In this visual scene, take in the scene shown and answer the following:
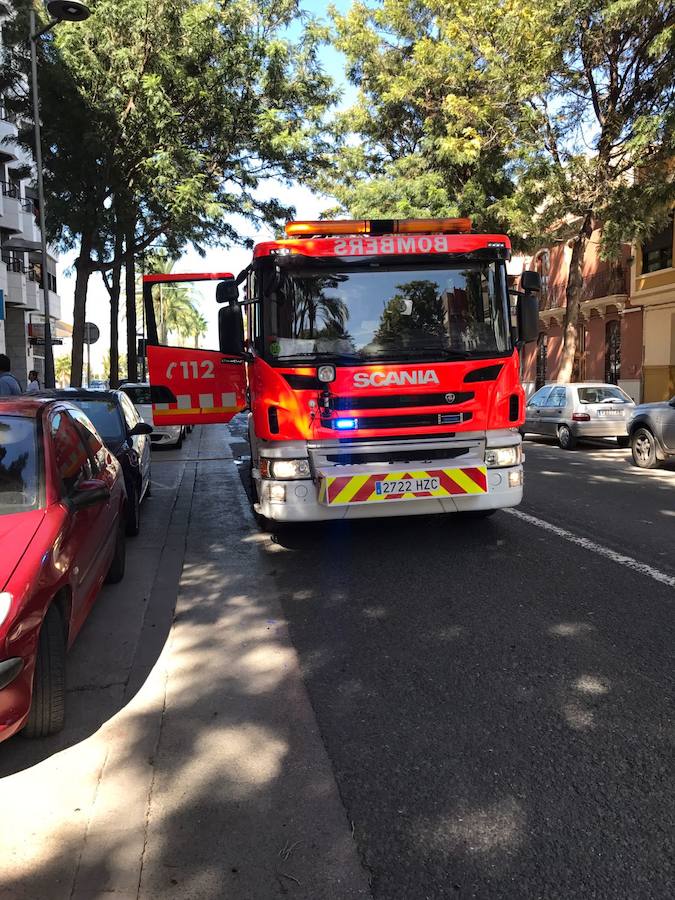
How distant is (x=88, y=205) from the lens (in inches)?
659

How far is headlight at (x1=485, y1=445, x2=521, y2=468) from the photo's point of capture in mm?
6141

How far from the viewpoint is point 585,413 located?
15.8 m

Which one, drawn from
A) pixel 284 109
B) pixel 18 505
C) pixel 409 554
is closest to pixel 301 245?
pixel 409 554

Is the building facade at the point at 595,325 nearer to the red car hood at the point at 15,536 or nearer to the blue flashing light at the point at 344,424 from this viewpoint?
the blue flashing light at the point at 344,424

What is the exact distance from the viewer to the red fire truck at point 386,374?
19.2 ft

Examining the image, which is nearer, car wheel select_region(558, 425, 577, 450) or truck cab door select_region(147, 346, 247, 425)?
truck cab door select_region(147, 346, 247, 425)

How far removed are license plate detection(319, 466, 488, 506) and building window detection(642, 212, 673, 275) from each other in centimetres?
2183

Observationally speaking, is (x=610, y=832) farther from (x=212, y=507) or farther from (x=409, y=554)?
(x=212, y=507)

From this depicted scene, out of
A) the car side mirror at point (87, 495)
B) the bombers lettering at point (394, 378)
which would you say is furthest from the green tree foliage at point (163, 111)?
the car side mirror at point (87, 495)

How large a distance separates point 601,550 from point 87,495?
14.3 ft

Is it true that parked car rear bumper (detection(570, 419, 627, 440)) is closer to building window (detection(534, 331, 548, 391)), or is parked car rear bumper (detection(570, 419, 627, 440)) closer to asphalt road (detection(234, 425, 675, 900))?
asphalt road (detection(234, 425, 675, 900))

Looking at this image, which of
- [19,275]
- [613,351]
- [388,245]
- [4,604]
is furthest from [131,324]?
[4,604]

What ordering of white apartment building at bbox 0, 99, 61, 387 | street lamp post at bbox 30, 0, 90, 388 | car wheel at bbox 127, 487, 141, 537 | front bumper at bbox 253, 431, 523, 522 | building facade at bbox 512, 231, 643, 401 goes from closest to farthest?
front bumper at bbox 253, 431, 523, 522 → car wheel at bbox 127, 487, 141, 537 → street lamp post at bbox 30, 0, 90, 388 → building facade at bbox 512, 231, 643, 401 → white apartment building at bbox 0, 99, 61, 387

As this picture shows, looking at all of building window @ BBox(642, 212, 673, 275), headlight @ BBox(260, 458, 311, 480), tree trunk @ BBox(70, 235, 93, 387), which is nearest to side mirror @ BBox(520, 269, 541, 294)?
headlight @ BBox(260, 458, 311, 480)
